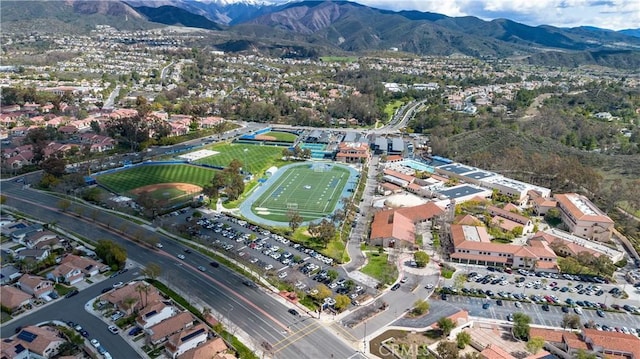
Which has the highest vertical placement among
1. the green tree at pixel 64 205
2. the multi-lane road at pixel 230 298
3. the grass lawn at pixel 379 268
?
the green tree at pixel 64 205

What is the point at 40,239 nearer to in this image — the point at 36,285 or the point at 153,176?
the point at 36,285

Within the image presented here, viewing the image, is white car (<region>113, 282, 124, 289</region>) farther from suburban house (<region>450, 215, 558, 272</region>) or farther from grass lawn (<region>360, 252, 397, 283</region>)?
suburban house (<region>450, 215, 558, 272</region>)

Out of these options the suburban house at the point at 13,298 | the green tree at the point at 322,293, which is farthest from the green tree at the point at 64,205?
the green tree at the point at 322,293

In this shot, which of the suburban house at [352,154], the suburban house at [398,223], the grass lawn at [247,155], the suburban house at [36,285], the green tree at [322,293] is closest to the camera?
the green tree at [322,293]

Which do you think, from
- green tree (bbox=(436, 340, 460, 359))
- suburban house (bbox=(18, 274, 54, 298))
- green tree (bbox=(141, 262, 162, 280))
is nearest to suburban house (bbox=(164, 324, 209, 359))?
green tree (bbox=(141, 262, 162, 280))

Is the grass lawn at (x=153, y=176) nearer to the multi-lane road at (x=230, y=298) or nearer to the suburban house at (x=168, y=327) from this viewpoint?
the multi-lane road at (x=230, y=298)

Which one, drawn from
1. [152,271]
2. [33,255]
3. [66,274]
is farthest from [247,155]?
[66,274]
